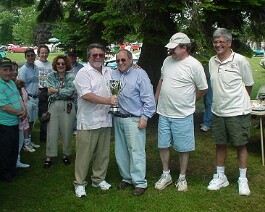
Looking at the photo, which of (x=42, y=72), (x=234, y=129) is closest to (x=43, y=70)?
(x=42, y=72)

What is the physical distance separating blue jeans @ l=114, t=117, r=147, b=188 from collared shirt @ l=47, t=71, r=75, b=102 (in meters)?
1.30

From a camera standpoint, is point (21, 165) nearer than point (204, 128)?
Yes

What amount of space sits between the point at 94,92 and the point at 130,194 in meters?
1.34

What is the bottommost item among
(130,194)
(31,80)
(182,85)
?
(130,194)

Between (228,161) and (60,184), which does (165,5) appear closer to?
(228,161)

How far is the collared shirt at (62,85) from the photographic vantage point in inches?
233

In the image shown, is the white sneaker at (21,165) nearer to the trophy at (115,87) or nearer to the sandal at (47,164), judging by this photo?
the sandal at (47,164)

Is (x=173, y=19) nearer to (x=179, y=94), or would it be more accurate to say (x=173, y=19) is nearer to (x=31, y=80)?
(x=179, y=94)

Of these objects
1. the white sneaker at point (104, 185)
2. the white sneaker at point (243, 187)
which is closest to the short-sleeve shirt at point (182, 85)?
Result: the white sneaker at point (243, 187)

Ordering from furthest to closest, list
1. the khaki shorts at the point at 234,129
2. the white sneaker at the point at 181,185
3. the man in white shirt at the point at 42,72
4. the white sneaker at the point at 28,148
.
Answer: the man in white shirt at the point at 42,72 < the white sneaker at the point at 28,148 < the white sneaker at the point at 181,185 < the khaki shorts at the point at 234,129

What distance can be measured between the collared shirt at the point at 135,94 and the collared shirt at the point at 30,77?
294cm

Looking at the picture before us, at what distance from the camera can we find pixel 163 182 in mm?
5098

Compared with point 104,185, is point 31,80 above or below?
above

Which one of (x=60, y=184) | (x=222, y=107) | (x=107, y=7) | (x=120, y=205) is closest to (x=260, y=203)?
(x=222, y=107)
